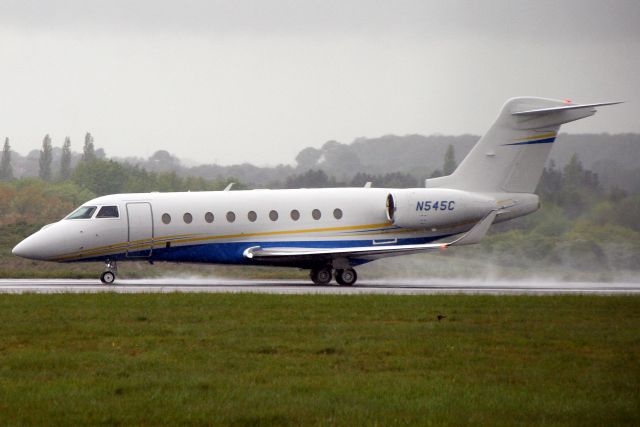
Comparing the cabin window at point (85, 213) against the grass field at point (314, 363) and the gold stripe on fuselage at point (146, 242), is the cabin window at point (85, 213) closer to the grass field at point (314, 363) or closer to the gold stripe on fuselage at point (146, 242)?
the gold stripe on fuselage at point (146, 242)

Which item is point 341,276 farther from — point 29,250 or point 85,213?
point 29,250

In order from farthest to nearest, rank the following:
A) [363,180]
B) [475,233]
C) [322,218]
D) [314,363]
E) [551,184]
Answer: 1. [363,180]
2. [551,184]
3. [322,218]
4. [475,233]
5. [314,363]

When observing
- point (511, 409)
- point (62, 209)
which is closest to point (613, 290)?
point (511, 409)

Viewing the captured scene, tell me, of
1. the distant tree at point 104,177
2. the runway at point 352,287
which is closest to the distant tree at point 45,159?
the distant tree at point 104,177

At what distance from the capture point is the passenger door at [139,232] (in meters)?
34.0

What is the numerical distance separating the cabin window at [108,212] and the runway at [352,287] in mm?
2009

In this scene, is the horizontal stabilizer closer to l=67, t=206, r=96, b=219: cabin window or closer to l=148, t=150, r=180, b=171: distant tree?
l=67, t=206, r=96, b=219: cabin window

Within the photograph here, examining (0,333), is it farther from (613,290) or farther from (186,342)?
(613,290)

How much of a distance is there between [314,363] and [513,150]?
21325mm

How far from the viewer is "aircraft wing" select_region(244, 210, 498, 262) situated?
32781 mm

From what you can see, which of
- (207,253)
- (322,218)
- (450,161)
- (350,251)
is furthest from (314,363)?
(450,161)

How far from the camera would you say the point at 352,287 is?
3341 cm

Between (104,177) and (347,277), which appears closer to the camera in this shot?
(347,277)

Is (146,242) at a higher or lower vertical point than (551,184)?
lower
